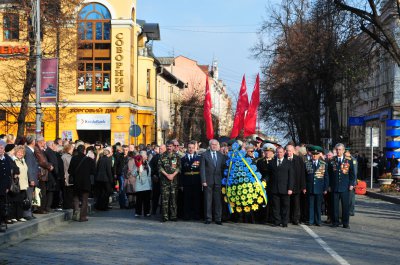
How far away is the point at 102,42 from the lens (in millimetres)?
48812

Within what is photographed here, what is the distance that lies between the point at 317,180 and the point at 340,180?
58 centimetres

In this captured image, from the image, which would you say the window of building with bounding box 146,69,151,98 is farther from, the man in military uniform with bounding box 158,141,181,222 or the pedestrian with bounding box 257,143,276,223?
the pedestrian with bounding box 257,143,276,223

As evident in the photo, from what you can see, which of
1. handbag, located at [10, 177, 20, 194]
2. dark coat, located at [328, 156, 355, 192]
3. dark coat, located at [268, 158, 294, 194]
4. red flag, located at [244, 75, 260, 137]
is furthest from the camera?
red flag, located at [244, 75, 260, 137]

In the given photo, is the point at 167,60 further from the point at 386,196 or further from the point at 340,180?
the point at 340,180

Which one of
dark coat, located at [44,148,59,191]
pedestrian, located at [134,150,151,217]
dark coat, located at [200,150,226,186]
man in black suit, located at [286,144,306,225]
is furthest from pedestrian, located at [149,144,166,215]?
man in black suit, located at [286,144,306,225]

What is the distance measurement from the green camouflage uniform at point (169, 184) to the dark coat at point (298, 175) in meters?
2.83

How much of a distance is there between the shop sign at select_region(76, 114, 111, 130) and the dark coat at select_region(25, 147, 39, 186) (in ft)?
107

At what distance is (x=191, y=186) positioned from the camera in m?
17.0

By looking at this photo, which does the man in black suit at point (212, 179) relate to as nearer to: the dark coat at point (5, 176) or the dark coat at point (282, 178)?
the dark coat at point (282, 178)

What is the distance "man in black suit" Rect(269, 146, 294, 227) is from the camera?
52.2 ft

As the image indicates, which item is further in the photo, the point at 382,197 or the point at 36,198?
the point at 382,197

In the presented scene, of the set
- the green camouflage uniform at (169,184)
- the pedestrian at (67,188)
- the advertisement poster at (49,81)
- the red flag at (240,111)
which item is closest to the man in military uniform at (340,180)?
the green camouflage uniform at (169,184)

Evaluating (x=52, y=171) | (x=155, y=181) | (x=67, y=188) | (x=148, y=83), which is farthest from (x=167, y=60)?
(x=52, y=171)

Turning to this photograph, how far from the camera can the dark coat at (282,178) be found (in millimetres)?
15987
